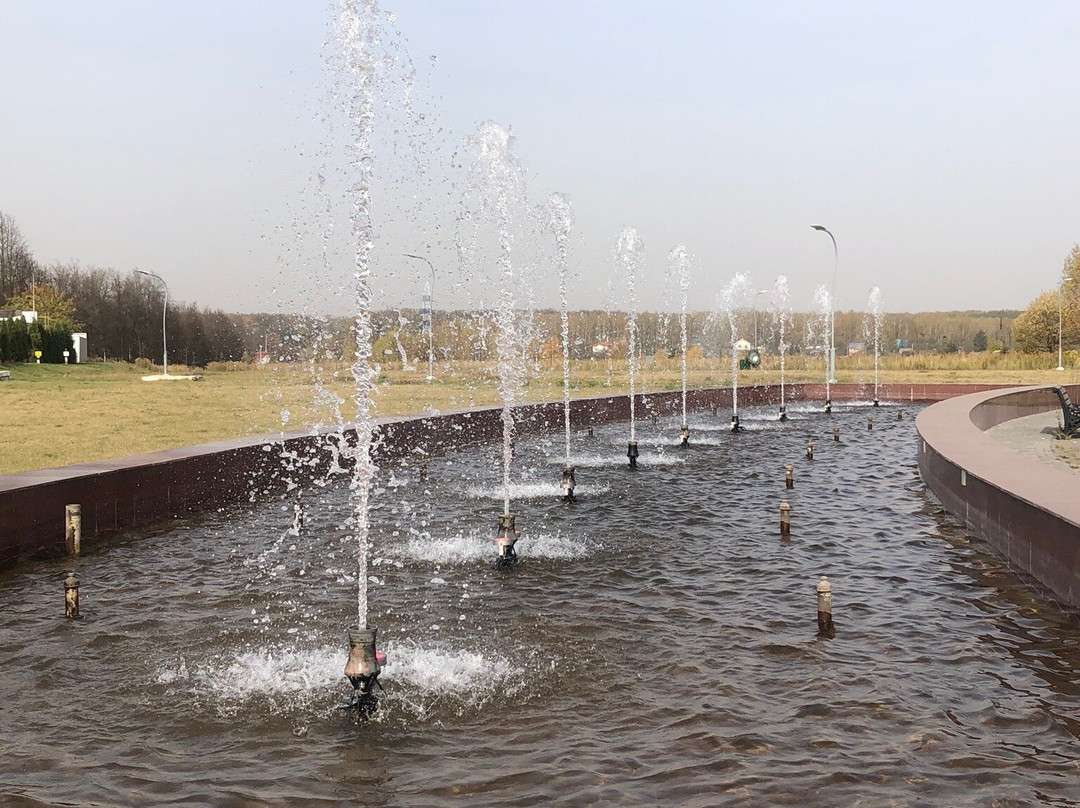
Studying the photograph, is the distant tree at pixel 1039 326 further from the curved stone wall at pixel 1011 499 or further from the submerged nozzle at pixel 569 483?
the submerged nozzle at pixel 569 483

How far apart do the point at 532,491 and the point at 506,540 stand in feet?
21.0

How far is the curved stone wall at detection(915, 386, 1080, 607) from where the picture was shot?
9.96 meters

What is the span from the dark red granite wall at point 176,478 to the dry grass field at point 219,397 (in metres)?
1.14

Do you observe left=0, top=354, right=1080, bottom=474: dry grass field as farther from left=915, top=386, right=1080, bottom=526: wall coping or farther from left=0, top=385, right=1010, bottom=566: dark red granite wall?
left=915, top=386, right=1080, bottom=526: wall coping

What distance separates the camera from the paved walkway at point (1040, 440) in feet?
67.0

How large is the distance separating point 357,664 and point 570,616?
3.14 metres

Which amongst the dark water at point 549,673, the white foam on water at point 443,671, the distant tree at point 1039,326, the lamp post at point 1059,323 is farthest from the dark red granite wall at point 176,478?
the distant tree at point 1039,326

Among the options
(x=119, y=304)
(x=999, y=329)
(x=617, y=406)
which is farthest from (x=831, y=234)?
(x=999, y=329)

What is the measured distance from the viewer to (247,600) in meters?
10.3

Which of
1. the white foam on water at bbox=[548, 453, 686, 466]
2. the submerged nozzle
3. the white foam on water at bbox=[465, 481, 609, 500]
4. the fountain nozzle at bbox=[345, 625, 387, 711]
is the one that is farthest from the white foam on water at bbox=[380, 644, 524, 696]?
the white foam on water at bbox=[548, 453, 686, 466]

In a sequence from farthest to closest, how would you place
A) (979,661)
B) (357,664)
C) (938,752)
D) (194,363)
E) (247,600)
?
1. (194,363)
2. (247,600)
3. (979,661)
4. (357,664)
5. (938,752)

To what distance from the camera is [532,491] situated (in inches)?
716

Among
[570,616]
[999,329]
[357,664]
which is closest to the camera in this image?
[357,664]

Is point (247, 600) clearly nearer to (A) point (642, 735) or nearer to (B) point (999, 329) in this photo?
(A) point (642, 735)
